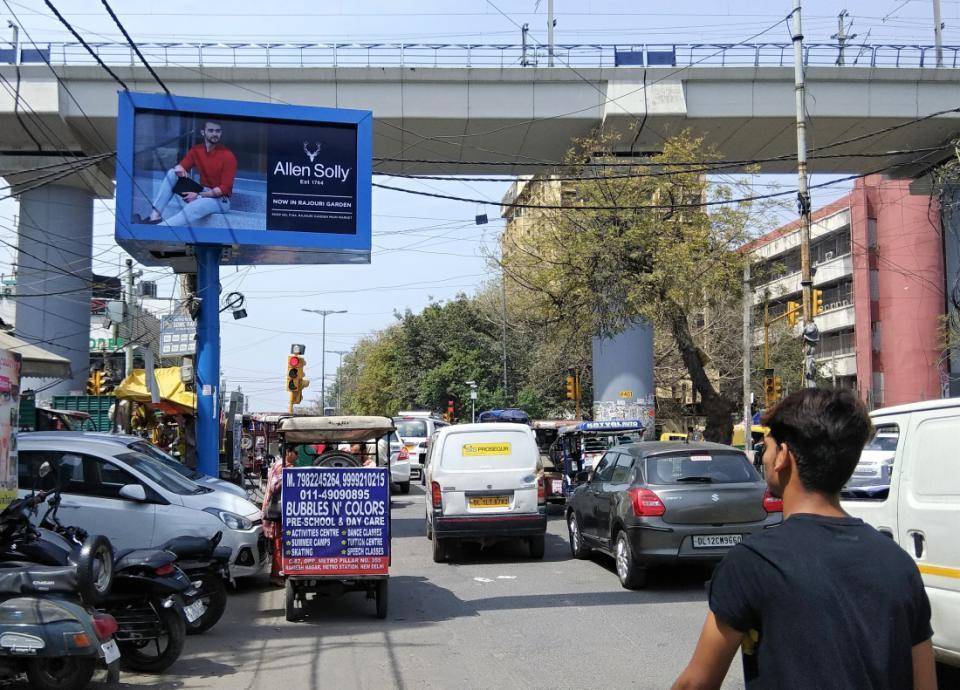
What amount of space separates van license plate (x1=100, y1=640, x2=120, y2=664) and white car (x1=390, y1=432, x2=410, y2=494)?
18.2 meters

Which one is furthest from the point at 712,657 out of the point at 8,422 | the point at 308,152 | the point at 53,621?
the point at 308,152

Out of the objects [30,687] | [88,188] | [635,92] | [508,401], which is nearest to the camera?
[30,687]

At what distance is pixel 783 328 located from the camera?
182 feet

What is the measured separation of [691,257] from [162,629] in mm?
16935

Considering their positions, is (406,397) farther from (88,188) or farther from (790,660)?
(790,660)

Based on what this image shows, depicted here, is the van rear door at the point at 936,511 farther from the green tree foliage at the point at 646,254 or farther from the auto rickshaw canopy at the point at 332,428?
the green tree foliage at the point at 646,254

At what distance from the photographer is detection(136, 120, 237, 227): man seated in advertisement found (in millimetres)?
16766

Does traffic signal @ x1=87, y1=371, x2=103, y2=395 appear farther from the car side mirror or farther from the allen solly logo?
the car side mirror

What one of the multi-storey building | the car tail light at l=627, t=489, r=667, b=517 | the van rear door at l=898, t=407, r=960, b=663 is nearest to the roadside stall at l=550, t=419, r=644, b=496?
the car tail light at l=627, t=489, r=667, b=517

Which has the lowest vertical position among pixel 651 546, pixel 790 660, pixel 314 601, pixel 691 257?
pixel 314 601

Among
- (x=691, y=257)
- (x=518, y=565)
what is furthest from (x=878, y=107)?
(x=518, y=565)

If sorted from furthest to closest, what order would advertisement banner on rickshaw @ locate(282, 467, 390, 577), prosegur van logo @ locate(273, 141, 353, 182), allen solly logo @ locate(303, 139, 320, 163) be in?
allen solly logo @ locate(303, 139, 320, 163)
prosegur van logo @ locate(273, 141, 353, 182)
advertisement banner on rickshaw @ locate(282, 467, 390, 577)

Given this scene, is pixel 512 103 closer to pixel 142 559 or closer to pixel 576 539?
pixel 576 539

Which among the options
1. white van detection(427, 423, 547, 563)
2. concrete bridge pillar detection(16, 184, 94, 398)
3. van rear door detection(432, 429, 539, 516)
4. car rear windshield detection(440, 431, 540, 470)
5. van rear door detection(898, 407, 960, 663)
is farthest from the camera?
concrete bridge pillar detection(16, 184, 94, 398)
